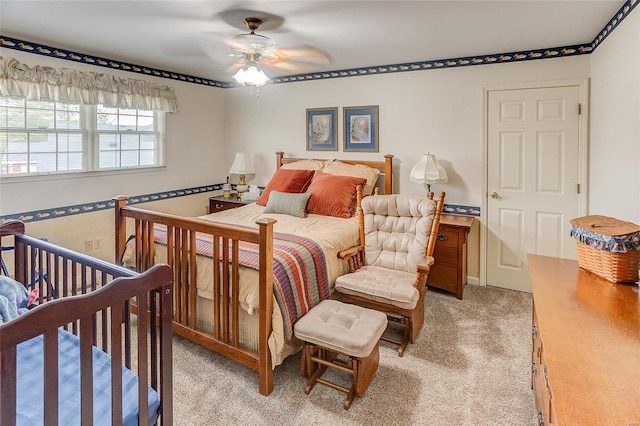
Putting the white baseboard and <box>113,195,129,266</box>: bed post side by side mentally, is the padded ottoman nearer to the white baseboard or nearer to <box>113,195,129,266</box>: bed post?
<box>113,195,129,266</box>: bed post

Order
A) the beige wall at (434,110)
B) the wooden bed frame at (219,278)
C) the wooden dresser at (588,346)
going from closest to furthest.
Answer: the wooden dresser at (588,346), the wooden bed frame at (219,278), the beige wall at (434,110)

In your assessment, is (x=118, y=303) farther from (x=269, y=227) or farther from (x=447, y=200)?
(x=447, y=200)

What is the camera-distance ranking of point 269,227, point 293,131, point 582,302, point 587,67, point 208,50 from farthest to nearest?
point 293,131 < point 208,50 < point 587,67 < point 269,227 < point 582,302

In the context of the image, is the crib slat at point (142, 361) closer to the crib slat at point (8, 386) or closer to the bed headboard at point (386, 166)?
the crib slat at point (8, 386)

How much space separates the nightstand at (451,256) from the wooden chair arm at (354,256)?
0.95 metres

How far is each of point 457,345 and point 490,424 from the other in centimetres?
83

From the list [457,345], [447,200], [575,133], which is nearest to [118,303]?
[457,345]

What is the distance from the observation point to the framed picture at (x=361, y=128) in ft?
14.2

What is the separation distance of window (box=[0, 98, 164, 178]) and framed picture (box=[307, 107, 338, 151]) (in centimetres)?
180

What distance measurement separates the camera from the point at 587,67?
11.0 feet

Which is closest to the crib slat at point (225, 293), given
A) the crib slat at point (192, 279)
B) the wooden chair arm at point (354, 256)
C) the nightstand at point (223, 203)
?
the crib slat at point (192, 279)

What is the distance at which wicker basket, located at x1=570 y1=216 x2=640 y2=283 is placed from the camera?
1.58m

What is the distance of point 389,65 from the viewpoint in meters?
4.16

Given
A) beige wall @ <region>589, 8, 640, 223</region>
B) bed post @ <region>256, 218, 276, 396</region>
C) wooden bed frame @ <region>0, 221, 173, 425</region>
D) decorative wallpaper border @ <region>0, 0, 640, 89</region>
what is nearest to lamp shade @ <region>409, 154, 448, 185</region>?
decorative wallpaper border @ <region>0, 0, 640, 89</region>
